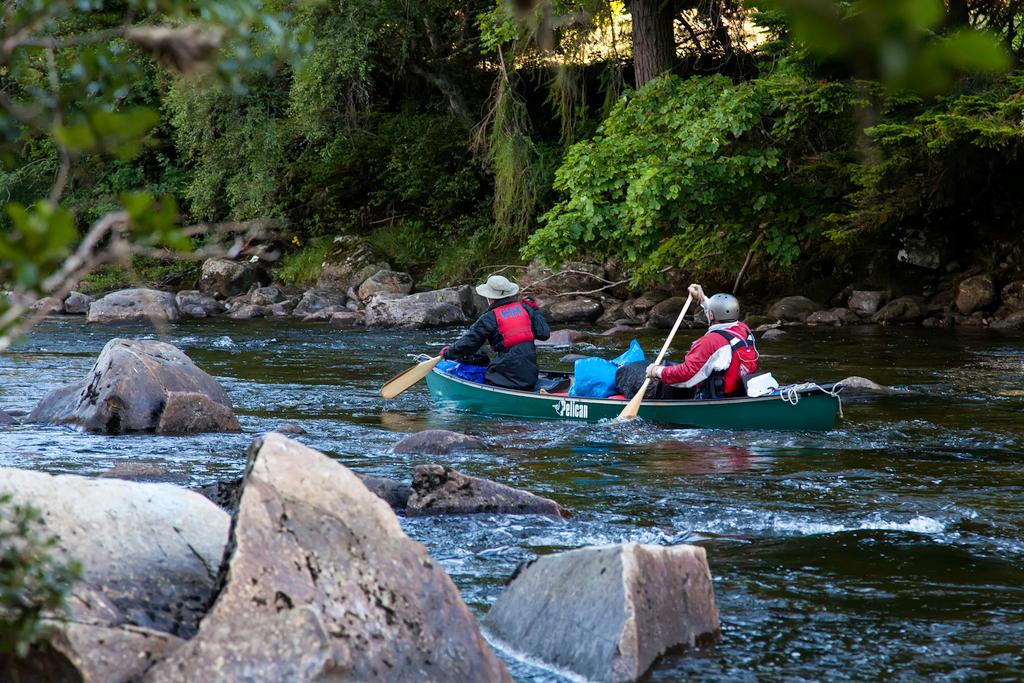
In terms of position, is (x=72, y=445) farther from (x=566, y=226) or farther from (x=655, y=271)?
(x=655, y=271)

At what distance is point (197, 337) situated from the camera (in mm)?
16781

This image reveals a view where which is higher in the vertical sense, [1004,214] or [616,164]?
[616,164]

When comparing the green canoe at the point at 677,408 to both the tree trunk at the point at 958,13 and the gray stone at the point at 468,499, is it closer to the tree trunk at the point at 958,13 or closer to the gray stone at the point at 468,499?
the gray stone at the point at 468,499

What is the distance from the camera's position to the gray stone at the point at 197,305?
20.9 metres

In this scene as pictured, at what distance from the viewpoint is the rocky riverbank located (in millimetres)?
16984

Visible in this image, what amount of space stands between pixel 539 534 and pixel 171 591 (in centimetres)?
256

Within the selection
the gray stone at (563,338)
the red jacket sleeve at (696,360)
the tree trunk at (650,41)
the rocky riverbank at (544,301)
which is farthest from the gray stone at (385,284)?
the red jacket sleeve at (696,360)

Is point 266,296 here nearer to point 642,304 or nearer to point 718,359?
point 642,304

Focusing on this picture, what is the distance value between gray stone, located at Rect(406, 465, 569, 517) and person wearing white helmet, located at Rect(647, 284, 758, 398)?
316 centimetres

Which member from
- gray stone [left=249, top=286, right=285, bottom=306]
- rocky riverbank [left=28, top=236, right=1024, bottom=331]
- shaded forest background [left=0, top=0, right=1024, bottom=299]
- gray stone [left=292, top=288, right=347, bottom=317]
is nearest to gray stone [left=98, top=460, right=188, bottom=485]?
shaded forest background [left=0, top=0, right=1024, bottom=299]

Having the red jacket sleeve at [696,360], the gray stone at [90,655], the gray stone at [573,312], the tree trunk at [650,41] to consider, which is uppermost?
the tree trunk at [650,41]

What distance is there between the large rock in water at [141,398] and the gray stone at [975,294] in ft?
37.4

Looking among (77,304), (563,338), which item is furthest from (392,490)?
(77,304)

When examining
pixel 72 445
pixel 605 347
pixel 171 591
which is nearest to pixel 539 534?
pixel 171 591
